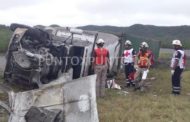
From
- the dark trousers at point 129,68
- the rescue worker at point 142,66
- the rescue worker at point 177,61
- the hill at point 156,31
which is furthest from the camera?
the hill at point 156,31

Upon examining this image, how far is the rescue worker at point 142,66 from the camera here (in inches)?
527

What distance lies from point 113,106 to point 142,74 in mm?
3176

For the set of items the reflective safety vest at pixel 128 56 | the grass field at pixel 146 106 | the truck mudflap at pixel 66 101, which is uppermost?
the truck mudflap at pixel 66 101

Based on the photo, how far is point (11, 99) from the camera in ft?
25.6

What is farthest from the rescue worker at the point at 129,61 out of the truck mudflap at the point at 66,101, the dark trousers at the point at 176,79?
the truck mudflap at the point at 66,101

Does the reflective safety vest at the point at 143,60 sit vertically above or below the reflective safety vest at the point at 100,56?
below

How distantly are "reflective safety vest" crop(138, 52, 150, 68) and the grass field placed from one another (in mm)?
745

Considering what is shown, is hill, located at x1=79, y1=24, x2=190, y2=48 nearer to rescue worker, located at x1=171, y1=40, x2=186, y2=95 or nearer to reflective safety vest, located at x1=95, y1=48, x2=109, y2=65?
rescue worker, located at x1=171, y1=40, x2=186, y2=95

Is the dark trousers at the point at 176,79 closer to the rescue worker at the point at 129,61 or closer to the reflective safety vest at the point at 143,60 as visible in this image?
the reflective safety vest at the point at 143,60

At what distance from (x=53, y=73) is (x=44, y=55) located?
586 mm

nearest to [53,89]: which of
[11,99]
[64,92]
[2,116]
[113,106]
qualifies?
[64,92]

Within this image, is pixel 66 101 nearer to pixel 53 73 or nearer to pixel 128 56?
pixel 53 73

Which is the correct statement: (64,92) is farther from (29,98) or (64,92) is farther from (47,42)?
(47,42)

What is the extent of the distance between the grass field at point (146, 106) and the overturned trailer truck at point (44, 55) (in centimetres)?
125
